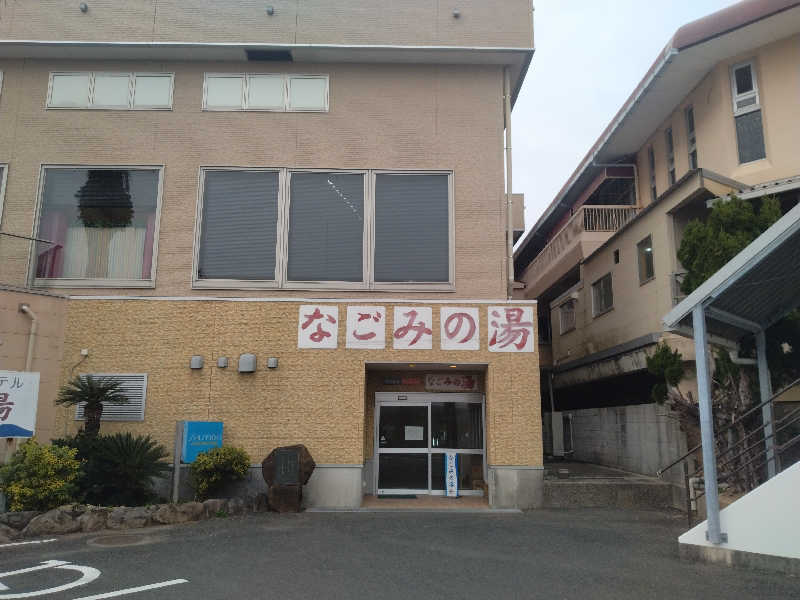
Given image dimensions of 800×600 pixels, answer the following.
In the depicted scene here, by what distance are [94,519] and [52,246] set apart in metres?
6.83

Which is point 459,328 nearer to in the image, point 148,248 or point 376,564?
point 376,564

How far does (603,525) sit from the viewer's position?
1080 centimetres

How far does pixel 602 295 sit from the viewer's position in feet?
64.8

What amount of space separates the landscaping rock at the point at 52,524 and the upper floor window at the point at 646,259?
13.3 meters

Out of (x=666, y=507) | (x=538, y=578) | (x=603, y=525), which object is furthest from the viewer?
(x=666, y=507)

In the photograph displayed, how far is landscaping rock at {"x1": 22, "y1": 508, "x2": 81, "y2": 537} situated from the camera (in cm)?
953

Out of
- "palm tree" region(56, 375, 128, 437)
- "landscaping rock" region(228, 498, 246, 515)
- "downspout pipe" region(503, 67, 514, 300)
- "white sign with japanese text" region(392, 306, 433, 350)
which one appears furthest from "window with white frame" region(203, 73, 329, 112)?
"landscaping rock" region(228, 498, 246, 515)

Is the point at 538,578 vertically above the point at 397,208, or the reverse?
the point at 397,208

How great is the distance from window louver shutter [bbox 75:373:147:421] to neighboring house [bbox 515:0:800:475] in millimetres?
11157

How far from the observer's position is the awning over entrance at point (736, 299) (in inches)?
280

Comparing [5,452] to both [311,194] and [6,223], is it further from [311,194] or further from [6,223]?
[311,194]

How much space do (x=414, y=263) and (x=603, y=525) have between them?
648 cm

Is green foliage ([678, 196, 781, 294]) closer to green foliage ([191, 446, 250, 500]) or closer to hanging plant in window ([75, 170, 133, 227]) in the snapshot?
green foliage ([191, 446, 250, 500])

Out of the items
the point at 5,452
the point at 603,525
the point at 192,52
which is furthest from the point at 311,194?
the point at 603,525
